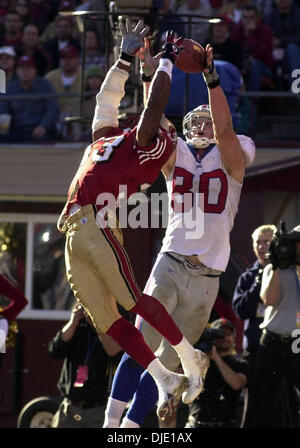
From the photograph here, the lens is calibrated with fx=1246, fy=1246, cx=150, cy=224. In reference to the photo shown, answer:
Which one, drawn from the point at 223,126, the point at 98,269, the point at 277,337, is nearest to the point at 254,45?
the point at 277,337

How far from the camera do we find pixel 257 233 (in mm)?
10016

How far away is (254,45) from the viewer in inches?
534

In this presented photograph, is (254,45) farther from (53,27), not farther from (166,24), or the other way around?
(166,24)

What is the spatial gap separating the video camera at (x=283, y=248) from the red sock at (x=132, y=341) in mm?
2171

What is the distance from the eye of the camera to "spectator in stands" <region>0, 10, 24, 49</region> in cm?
1479

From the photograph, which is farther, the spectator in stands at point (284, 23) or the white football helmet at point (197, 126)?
the spectator in stands at point (284, 23)

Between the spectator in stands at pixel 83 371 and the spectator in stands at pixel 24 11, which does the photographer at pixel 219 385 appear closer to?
the spectator in stands at pixel 83 371

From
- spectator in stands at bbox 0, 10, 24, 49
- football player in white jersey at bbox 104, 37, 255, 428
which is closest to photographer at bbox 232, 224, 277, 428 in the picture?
football player in white jersey at bbox 104, 37, 255, 428

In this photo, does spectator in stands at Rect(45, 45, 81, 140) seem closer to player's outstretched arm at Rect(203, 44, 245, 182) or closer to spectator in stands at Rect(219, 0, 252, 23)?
spectator in stands at Rect(219, 0, 252, 23)

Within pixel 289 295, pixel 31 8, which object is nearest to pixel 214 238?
pixel 289 295

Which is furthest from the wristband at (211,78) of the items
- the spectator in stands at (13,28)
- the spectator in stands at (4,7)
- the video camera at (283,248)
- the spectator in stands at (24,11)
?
the spectator in stands at (4,7)

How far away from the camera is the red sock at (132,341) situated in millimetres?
6992

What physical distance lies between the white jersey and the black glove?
65 centimetres
